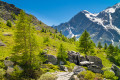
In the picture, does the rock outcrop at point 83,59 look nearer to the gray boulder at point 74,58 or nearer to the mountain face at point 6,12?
the gray boulder at point 74,58

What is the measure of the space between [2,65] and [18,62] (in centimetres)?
236

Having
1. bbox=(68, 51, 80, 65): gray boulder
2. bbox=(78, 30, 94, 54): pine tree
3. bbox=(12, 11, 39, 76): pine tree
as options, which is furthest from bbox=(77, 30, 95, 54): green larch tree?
bbox=(12, 11, 39, 76): pine tree

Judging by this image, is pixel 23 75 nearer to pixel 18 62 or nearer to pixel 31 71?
pixel 31 71

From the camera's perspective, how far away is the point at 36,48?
48.0ft

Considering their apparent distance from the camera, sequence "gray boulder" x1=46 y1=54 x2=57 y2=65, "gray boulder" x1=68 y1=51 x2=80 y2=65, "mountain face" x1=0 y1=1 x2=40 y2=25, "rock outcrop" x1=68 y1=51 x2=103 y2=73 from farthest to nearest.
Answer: "mountain face" x1=0 y1=1 x2=40 y2=25
"gray boulder" x1=68 y1=51 x2=80 y2=65
"gray boulder" x1=46 y1=54 x2=57 y2=65
"rock outcrop" x1=68 y1=51 x2=103 y2=73

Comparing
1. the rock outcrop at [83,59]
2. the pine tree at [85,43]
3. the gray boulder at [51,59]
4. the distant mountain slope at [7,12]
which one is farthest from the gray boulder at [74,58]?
the distant mountain slope at [7,12]

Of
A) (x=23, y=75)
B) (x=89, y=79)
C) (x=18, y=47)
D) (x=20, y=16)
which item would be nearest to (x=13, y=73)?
(x=23, y=75)

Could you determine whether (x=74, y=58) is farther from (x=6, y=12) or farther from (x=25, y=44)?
(x=6, y=12)

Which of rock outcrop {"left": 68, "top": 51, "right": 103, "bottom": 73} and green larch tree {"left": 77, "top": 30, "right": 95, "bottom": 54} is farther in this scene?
green larch tree {"left": 77, "top": 30, "right": 95, "bottom": 54}

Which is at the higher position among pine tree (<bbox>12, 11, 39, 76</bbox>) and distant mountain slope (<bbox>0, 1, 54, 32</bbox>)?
distant mountain slope (<bbox>0, 1, 54, 32</bbox>)

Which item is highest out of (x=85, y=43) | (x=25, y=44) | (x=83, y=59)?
(x=85, y=43)

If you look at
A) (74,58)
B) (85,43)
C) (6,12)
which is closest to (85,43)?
(85,43)

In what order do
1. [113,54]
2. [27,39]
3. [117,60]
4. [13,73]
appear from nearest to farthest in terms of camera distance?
[13,73] → [27,39] → [117,60] → [113,54]

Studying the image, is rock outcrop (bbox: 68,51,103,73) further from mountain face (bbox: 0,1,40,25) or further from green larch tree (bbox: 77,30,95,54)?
mountain face (bbox: 0,1,40,25)
